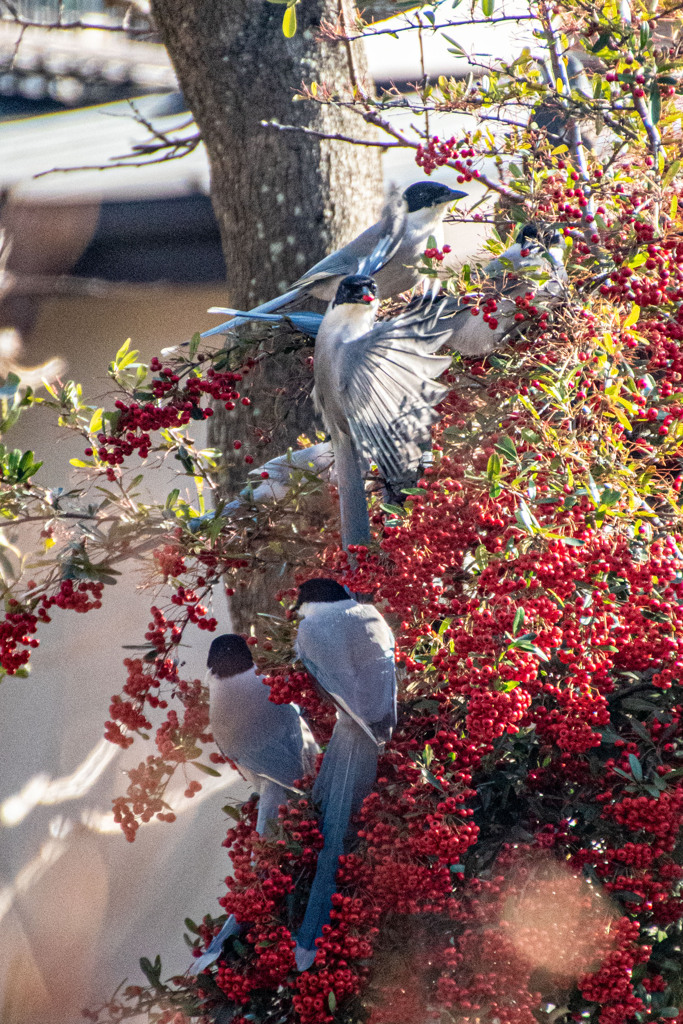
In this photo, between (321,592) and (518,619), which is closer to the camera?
(518,619)

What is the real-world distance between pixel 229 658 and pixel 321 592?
19 centimetres

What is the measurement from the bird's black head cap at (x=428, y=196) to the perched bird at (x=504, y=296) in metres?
0.20

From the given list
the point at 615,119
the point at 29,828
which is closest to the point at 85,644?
the point at 29,828

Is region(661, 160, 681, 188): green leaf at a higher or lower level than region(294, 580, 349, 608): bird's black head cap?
higher

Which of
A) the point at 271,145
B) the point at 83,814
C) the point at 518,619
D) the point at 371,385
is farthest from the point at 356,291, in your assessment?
the point at 83,814

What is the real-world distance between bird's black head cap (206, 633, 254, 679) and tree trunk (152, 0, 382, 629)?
Result: 57 cm

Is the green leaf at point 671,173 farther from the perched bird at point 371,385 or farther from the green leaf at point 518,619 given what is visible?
the green leaf at point 518,619

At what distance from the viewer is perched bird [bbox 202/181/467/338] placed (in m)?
1.29

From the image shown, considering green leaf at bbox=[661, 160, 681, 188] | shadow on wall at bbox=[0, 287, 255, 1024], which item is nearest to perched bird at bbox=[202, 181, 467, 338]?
green leaf at bbox=[661, 160, 681, 188]

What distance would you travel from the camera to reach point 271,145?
187 cm

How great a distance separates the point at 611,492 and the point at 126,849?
1885 millimetres

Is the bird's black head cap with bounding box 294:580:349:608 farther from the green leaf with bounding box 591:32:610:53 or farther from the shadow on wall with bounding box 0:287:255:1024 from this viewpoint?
the shadow on wall with bounding box 0:287:255:1024

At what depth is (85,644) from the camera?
2.44 m

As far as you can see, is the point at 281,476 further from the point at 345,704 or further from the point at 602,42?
the point at 602,42
